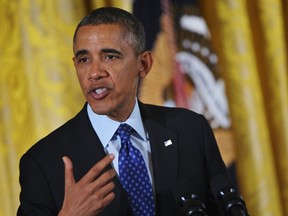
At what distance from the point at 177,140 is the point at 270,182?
1126 mm

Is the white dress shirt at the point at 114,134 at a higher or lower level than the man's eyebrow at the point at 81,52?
lower

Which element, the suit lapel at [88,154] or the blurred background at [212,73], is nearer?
the suit lapel at [88,154]

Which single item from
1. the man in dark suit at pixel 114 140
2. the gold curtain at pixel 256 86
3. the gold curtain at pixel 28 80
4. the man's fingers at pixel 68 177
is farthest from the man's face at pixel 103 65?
the gold curtain at pixel 256 86

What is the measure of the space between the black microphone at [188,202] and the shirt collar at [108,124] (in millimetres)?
308

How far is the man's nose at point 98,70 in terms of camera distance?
1450mm

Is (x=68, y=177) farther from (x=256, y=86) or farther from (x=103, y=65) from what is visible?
(x=256, y=86)

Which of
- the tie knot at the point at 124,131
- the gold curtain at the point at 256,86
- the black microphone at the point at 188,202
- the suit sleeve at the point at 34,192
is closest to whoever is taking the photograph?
the black microphone at the point at 188,202

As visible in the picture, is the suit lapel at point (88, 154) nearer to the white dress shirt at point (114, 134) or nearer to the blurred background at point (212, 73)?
the white dress shirt at point (114, 134)

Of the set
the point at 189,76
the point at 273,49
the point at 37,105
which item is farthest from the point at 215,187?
the point at 273,49

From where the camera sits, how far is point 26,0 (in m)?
2.30

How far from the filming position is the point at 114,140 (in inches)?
62.0

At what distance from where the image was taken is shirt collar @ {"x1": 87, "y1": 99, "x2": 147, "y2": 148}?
1.56 m

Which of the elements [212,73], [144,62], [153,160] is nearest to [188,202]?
[153,160]

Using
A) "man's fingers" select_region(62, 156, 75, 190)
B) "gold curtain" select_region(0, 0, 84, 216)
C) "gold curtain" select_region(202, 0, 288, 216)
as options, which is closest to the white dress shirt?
"man's fingers" select_region(62, 156, 75, 190)
